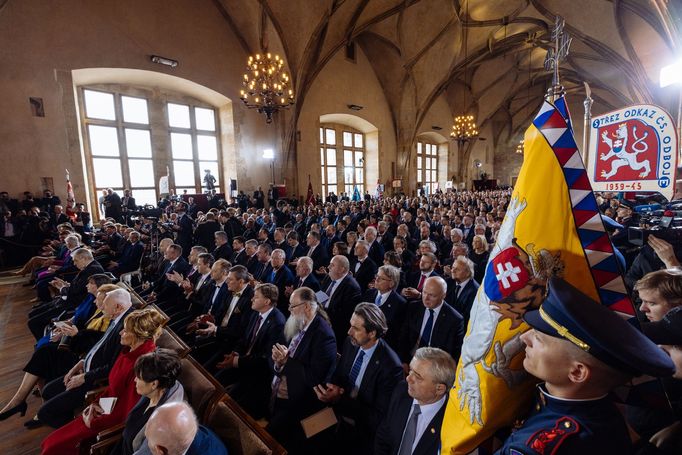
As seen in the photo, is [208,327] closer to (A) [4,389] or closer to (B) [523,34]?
(A) [4,389]

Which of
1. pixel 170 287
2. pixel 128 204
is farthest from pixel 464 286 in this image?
pixel 128 204

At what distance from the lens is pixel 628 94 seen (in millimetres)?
20297

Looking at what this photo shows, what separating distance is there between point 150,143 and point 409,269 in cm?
1321

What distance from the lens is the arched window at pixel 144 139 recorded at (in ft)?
41.3

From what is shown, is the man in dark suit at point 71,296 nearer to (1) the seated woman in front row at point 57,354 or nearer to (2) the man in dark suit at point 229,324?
(1) the seated woman in front row at point 57,354

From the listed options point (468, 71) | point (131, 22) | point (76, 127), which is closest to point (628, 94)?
point (468, 71)

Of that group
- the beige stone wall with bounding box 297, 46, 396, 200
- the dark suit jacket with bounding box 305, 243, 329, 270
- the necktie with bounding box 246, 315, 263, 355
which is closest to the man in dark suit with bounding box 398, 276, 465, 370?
the necktie with bounding box 246, 315, 263, 355

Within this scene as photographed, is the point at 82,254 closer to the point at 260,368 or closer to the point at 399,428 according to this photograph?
the point at 260,368

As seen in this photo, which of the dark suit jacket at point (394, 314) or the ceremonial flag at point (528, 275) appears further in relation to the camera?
the dark suit jacket at point (394, 314)

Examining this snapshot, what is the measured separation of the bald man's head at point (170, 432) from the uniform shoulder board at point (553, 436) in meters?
1.62

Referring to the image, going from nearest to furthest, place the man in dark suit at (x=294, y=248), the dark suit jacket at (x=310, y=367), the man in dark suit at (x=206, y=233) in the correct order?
the dark suit jacket at (x=310, y=367)
the man in dark suit at (x=294, y=248)
the man in dark suit at (x=206, y=233)

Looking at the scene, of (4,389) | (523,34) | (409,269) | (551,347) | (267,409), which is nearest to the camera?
(551,347)

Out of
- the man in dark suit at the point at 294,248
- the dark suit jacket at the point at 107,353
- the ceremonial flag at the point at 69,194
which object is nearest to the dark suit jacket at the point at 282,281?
the man in dark suit at the point at 294,248

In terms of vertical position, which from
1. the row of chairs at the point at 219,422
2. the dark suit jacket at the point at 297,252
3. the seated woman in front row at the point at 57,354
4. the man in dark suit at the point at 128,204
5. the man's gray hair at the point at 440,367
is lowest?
the seated woman in front row at the point at 57,354
